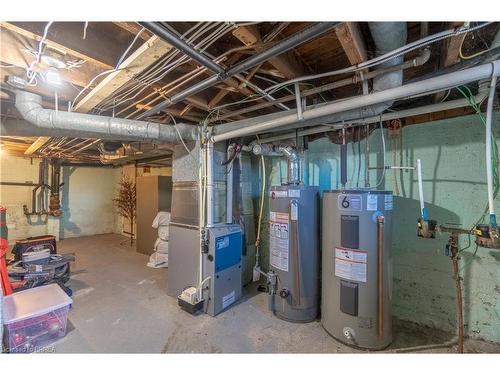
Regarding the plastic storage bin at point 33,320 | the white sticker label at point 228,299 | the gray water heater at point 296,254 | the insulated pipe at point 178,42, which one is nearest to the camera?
the insulated pipe at point 178,42

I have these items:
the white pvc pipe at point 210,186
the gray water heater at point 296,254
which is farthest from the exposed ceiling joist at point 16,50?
the gray water heater at point 296,254

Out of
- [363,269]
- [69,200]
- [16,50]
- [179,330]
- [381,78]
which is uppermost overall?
[16,50]

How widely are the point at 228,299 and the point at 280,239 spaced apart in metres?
0.93

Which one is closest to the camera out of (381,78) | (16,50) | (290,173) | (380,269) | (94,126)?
(16,50)

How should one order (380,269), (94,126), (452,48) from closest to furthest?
(452,48)
(380,269)
(94,126)

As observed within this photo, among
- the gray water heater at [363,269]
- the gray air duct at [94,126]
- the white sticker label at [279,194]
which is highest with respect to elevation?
the gray air duct at [94,126]

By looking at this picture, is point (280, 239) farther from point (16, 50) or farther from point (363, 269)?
point (16, 50)

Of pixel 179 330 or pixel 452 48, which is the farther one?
pixel 179 330

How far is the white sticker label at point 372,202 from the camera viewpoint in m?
1.77

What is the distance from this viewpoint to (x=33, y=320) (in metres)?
1.84

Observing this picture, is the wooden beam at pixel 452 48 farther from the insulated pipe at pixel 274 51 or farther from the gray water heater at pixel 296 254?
the gray water heater at pixel 296 254

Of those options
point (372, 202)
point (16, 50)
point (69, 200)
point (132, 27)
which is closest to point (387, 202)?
point (372, 202)

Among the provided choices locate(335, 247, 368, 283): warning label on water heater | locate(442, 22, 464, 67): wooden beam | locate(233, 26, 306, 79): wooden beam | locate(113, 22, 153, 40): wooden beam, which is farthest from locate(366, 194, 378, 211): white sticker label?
locate(113, 22, 153, 40): wooden beam

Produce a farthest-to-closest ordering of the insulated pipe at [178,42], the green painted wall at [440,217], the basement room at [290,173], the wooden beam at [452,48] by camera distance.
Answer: the green painted wall at [440,217], the basement room at [290,173], the wooden beam at [452,48], the insulated pipe at [178,42]
